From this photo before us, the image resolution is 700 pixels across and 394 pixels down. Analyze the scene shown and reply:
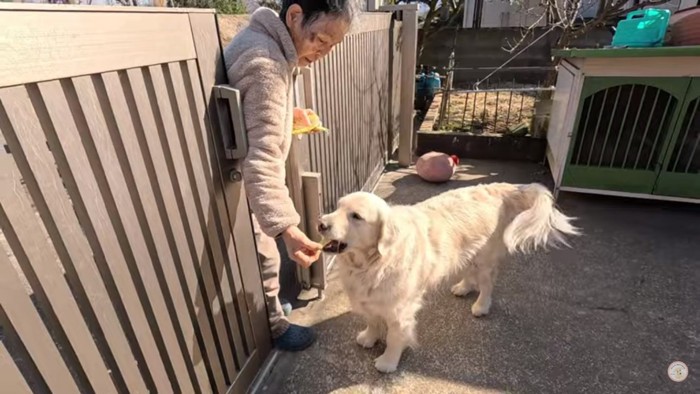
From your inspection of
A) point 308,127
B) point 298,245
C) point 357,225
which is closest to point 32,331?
point 298,245

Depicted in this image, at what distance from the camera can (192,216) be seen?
132 cm

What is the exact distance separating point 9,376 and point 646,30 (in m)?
4.44

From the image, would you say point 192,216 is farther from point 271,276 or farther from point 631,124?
point 631,124

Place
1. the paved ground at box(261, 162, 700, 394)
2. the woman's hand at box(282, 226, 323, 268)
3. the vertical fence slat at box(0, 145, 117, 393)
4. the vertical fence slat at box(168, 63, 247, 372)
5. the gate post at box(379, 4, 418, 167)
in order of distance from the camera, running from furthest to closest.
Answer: the gate post at box(379, 4, 418, 167)
the paved ground at box(261, 162, 700, 394)
the woman's hand at box(282, 226, 323, 268)
the vertical fence slat at box(168, 63, 247, 372)
the vertical fence slat at box(0, 145, 117, 393)

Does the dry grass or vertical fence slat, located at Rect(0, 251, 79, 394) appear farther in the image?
the dry grass

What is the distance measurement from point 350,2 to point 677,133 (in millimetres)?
3333

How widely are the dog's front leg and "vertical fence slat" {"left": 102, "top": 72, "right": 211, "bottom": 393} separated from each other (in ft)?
3.23

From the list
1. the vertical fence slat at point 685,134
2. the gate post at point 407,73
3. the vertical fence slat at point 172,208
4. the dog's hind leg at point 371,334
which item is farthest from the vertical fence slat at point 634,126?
the vertical fence slat at point 172,208

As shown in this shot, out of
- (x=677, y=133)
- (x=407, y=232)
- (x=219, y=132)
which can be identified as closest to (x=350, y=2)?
(x=219, y=132)

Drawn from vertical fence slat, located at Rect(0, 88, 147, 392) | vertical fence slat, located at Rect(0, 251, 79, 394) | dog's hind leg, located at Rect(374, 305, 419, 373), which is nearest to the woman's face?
vertical fence slat, located at Rect(0, 88, 147, 392)

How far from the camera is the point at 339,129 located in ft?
9.65

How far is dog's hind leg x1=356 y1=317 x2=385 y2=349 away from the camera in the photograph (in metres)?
2.15

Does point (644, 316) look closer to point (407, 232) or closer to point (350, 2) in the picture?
point (407, 232)

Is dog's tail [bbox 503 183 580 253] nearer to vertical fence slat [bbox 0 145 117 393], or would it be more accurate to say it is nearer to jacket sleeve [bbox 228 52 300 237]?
jacket sleeve [bbox 228 52 300 237]
